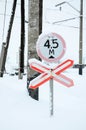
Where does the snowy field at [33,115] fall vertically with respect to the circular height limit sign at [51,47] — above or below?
below

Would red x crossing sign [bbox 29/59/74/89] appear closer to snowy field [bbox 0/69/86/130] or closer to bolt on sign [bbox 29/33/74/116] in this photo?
bolt on sign [bbox 29/33/74/116]

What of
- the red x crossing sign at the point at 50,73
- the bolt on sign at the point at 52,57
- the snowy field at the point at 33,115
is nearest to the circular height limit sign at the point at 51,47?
the bolt on sign at the point at 52,57

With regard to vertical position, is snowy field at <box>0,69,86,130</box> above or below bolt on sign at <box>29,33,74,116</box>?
below

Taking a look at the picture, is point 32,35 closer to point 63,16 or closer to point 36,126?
point 36,126

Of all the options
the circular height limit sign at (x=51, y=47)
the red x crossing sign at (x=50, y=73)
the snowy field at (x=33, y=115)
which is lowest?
the snowy field at (x=33, y=115)

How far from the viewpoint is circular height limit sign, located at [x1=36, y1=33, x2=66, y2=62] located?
4785 millimetres

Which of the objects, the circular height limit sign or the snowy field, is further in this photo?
the snowy field

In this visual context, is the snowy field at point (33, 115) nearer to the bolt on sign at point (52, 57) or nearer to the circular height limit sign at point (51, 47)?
the bolt on sign at point (52, 57)

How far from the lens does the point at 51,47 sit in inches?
190

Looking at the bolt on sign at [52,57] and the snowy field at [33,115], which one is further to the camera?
the snowy field at [33,115]

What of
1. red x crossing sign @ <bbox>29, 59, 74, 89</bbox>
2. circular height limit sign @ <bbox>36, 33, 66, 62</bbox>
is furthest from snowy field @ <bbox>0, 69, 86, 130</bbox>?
circular height limit sign @ <bbox>36, 33, 66, 62</bbox>

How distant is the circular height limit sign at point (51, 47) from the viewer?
4.79 meters

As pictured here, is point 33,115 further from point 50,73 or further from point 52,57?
point 52,57

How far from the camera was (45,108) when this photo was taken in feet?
19.3
